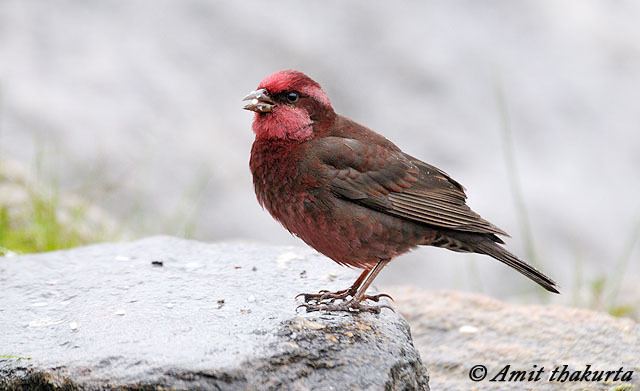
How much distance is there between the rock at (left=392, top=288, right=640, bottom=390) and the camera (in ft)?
15.6

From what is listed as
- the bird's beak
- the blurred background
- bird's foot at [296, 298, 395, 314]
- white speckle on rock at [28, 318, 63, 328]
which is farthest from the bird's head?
the blurred background

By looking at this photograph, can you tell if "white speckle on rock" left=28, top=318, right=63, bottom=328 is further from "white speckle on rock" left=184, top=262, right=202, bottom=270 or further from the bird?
the bird

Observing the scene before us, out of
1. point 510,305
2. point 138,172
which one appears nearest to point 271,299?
point 510,305

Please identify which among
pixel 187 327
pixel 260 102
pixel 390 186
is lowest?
pixel 187 327

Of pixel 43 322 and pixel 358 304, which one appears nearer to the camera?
pixel 43 322

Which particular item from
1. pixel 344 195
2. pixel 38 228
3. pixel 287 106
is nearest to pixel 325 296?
pixel 344 195

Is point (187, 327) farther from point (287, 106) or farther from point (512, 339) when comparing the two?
point (512, 339)

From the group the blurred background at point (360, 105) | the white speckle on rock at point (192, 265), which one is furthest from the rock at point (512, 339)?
the blurred background at point (360, 105)

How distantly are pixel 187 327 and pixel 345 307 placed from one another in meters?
0.71

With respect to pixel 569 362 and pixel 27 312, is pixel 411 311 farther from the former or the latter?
pixel 27 312

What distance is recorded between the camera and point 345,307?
4.32 meters

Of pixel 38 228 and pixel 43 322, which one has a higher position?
pixel 43 322

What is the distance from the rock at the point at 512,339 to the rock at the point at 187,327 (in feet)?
2.02

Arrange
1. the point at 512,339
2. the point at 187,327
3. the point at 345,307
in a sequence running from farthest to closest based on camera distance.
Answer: the point at 512,339 < the point at 345,307 < the point at 187,327
